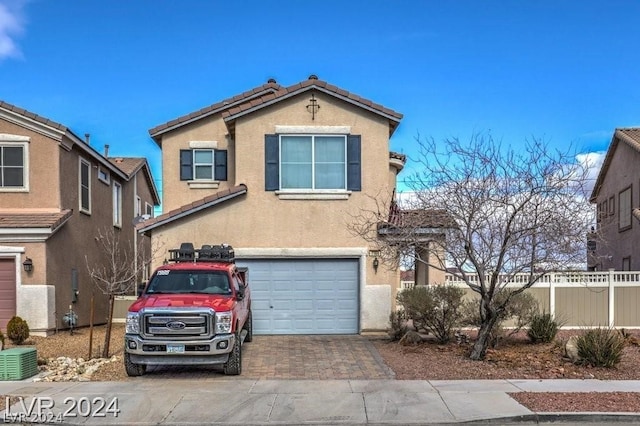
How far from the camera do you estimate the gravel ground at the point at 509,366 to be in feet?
26.7

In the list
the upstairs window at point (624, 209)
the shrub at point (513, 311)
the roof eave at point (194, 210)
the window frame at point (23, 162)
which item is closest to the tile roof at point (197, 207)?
the roof eave at point (194, 210)

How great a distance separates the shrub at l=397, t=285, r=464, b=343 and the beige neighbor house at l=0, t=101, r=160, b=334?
400 inches

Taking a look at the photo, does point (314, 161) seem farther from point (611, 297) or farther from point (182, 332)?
point (611, 297)

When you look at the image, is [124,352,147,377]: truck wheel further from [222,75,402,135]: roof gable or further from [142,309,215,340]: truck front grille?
[222,75,402,135]: roof gable

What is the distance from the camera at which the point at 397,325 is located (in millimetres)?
14289

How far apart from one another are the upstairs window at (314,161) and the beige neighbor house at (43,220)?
21.1 ft

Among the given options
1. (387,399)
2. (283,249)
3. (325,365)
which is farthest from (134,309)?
(283,249)

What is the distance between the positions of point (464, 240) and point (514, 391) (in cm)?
331

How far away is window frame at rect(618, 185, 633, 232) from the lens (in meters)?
21.0

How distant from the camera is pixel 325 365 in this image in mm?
11219

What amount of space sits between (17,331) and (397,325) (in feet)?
31.7

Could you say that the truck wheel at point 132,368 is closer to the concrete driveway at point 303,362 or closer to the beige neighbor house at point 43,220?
the concrete driveway at point 303,362

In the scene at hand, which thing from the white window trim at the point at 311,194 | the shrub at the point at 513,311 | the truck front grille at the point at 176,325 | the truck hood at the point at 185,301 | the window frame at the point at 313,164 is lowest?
the shrub at the point at 513,311

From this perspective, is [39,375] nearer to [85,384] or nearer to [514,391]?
[85,384]
